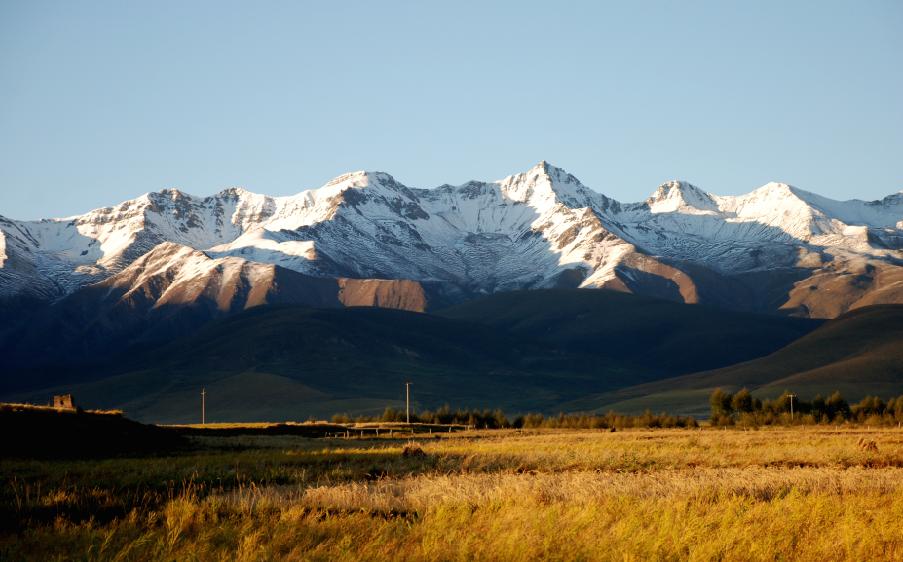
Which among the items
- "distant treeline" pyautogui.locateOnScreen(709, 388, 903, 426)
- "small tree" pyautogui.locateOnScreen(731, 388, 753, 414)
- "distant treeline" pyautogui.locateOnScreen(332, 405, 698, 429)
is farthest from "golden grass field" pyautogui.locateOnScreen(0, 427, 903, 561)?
"small tree" pyautogui.locateOnScreen(731, 388, 753, 414)

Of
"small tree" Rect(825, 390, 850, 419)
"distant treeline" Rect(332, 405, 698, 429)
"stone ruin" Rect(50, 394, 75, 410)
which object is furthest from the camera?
"small tree" Rect(825, 390, 850, 419)

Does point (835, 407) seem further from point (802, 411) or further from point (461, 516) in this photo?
point (461, 516)

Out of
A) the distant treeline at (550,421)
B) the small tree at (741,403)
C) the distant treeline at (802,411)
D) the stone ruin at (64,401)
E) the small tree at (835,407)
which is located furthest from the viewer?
the small tree at (741,403)

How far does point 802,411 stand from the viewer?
406ft

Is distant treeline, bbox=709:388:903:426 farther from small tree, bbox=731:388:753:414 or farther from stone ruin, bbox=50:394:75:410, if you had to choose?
stone ruin, bbox=50:394:75:410

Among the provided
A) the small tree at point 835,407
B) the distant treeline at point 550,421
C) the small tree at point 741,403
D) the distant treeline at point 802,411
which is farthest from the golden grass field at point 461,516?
the small tree at point 741,403

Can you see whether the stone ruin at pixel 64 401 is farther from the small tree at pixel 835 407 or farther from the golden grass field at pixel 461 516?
the small tree at pixel 835 407

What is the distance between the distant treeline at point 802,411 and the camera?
11038cm

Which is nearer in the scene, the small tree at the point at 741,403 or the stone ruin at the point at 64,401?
the stone ruin at the point at 64,401

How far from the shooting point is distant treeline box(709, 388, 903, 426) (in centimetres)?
11038

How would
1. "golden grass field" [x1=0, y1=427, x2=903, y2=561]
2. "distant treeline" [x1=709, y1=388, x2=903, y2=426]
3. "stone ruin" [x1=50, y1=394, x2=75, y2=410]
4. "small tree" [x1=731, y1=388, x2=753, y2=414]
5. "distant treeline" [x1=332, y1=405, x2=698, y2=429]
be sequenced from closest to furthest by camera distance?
1. "golden grass field" [x1=0, y1=427, x2=903, y2=561]
2. "stone ruin" [x1=50, y1=394, x2=75, y2=410]
3. "distant treeline" [x1=709, y1=388, x2=903, y2=426]
4. "distant treeline" [x1=332, y1=405, x2=698, y2=429]
5. "small tree" [x1=731, y1=388, x2=753, y2=414]

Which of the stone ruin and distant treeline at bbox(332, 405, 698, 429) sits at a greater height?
the stone ruin

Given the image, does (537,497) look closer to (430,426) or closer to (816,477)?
(816,477)

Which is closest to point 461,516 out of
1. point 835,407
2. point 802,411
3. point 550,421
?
point 550,421
